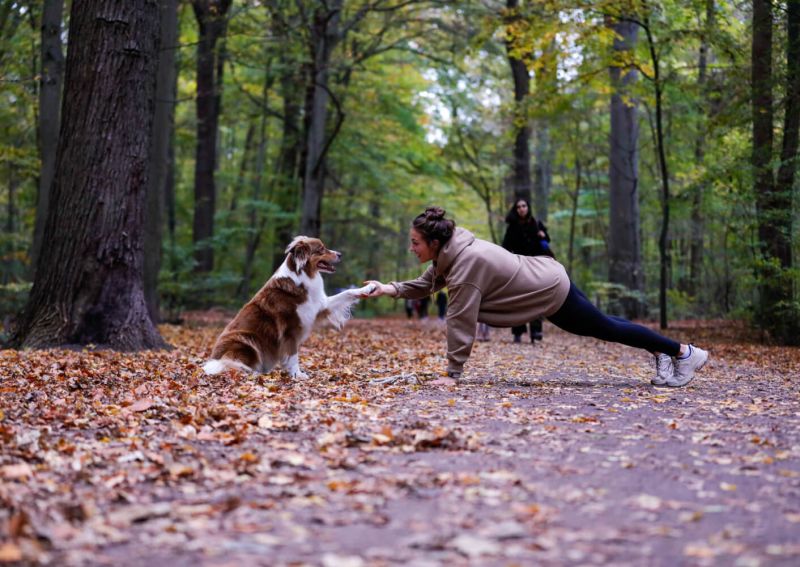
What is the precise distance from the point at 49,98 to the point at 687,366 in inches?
580

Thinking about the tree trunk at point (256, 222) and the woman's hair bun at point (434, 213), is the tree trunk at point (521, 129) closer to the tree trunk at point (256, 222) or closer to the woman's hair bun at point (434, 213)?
the tree trunk at point (256, 222)

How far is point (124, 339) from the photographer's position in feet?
33.1

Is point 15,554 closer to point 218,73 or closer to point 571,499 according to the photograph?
point 571,499

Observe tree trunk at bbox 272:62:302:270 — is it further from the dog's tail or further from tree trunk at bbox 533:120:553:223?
the dog's tail

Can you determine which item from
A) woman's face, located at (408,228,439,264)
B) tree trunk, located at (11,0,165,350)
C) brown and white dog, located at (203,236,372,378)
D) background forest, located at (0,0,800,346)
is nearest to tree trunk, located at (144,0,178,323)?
background forest, located at (0,0,800,346)

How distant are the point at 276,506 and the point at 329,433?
1.47 m

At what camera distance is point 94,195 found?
32.6 ft

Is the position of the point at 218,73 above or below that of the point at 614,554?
above

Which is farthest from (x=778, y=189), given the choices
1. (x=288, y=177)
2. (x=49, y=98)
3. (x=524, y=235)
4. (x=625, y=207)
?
(x=288, y=177)

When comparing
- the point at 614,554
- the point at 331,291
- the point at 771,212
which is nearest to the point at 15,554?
the point at 614,554

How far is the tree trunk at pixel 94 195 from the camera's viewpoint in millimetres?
9922

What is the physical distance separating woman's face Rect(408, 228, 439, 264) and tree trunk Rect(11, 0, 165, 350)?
15.4 ft

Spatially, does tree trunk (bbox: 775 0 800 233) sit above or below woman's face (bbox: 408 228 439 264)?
above

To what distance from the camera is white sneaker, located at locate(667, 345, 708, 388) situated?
24.4ft
